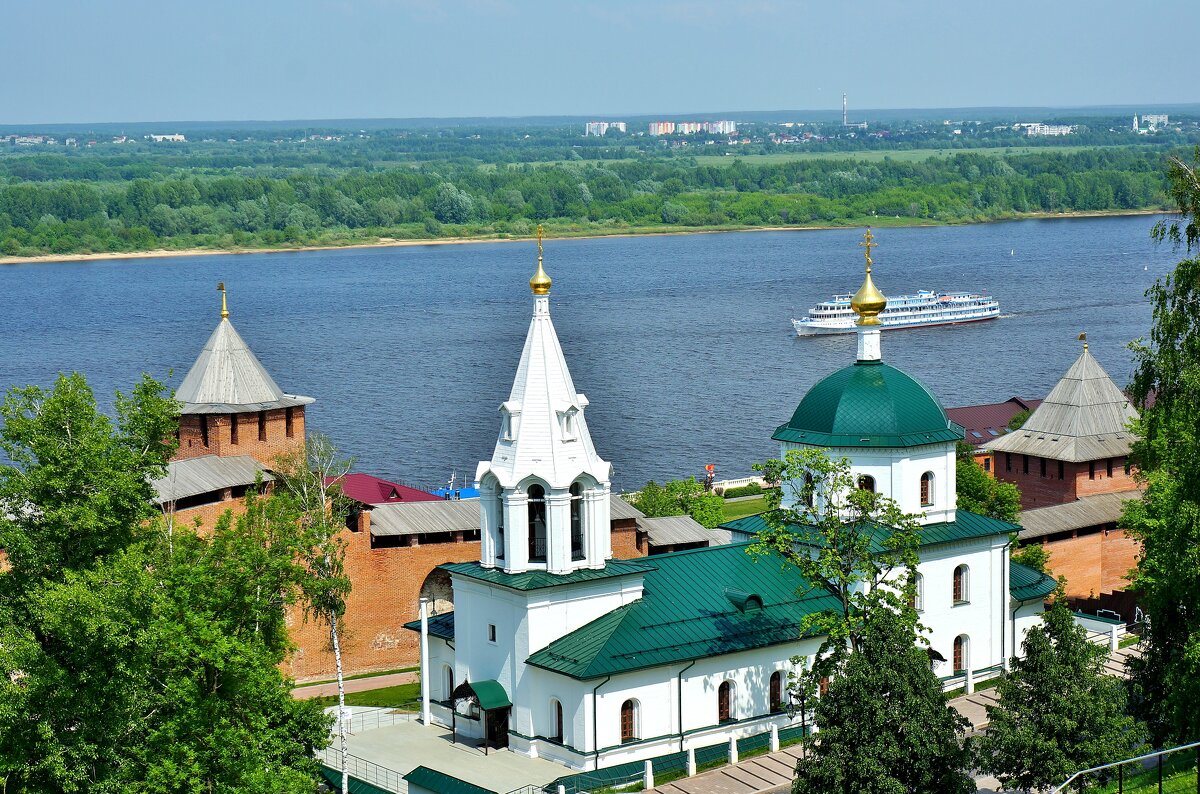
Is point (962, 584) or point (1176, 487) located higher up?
point (1176, 487)

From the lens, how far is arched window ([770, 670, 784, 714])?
69.1 ft

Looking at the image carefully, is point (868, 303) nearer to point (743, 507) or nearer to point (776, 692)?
point (776, 692)

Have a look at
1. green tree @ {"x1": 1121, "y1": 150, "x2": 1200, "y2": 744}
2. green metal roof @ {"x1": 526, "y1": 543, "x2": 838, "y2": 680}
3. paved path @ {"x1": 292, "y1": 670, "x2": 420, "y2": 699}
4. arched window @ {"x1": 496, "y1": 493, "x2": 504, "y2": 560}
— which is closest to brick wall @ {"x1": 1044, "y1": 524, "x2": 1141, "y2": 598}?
green metal roof @ {"x1": 526, "y1": 543, "x2": 838, "y2": 680}

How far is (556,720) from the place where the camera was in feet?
66.0

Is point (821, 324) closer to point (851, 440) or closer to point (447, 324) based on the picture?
point (447, 324)

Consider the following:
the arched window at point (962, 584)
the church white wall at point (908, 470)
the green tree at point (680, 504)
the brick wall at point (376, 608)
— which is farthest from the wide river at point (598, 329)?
the arched window at point (962, 584)

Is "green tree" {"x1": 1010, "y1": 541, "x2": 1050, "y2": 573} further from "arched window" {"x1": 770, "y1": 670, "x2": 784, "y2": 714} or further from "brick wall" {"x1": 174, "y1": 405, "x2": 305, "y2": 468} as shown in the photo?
"brick wall" {"x1": 174, "y1": 405, "x2": 305, "y2": 468}

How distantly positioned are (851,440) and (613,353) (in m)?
39.4

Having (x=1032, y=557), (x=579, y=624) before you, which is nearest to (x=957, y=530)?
(x=1032, y=557)

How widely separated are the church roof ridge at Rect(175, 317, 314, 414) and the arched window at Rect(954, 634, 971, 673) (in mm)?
10373

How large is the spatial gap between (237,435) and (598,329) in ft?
137

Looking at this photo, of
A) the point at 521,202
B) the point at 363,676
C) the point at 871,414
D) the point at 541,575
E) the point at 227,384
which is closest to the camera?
the point at 541,575

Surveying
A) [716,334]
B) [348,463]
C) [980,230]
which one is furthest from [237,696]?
[980,230]

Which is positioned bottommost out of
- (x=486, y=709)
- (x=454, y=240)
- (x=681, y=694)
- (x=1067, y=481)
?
(x=486, y=709)
